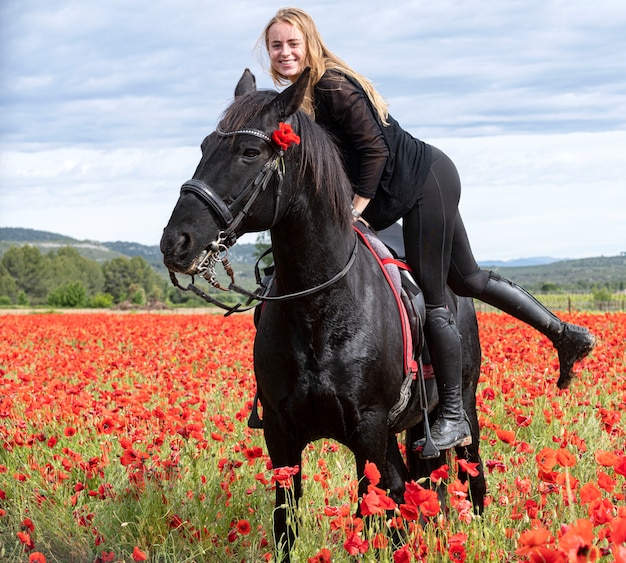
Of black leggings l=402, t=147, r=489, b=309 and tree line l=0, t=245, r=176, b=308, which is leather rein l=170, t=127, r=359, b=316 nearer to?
black leggings l=402, t=147, r=489, b=309

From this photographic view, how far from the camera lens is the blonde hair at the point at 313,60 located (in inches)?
154

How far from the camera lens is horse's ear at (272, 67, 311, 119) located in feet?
11.1

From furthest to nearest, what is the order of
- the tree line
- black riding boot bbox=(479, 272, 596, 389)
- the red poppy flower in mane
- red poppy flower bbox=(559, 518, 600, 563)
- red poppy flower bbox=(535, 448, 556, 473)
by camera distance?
1. the tree line
2. black riding boot bbox=(479, 272, 596, 389)
3. the red poppy flower in mane
4. red poppy flower bbox=(535, 448, 556, 473)
5. red poppy flower bbox=(559, 518, 600, 563)

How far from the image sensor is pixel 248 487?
468 cm

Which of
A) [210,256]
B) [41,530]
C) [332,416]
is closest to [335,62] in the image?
[210,256]

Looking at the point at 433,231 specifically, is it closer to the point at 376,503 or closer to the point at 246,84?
the point at 246,84

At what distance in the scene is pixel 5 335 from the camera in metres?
16.0

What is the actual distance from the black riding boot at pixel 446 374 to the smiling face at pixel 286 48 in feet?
5.19

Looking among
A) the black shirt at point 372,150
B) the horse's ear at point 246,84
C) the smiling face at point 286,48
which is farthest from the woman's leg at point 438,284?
the horse's ear at point 246,84

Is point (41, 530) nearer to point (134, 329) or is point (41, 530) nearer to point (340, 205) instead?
point (340, 205)

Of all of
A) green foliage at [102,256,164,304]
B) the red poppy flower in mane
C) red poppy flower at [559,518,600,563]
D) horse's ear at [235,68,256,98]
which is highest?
green foliage at [102,256,164,304]

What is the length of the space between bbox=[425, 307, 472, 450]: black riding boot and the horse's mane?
3.10ft

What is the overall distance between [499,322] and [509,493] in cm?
1130

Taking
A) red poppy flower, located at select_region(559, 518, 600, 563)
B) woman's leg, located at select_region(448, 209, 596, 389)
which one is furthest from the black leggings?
red poppy flower, located at select_region(559, 518, 600, 563)
